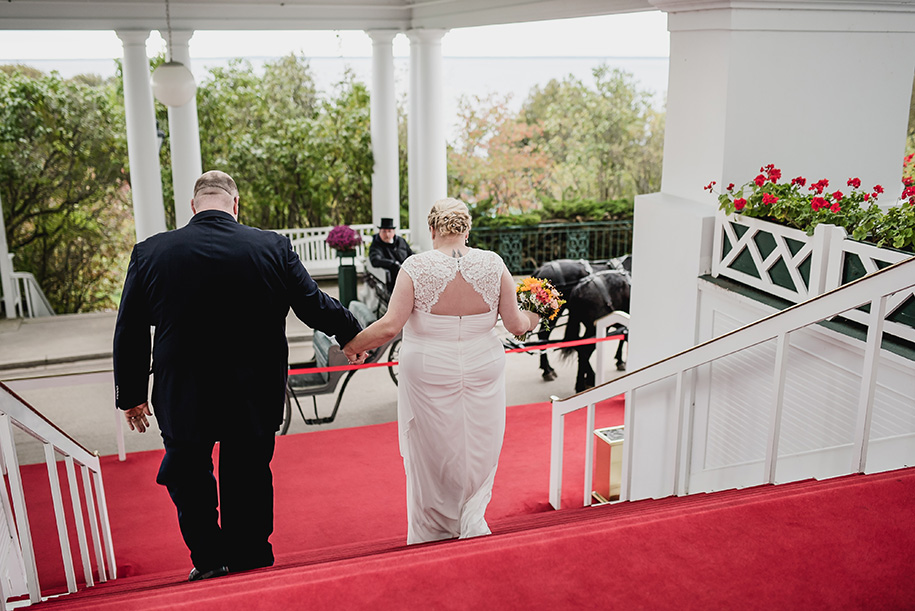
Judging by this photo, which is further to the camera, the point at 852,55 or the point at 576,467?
the point at 576,467

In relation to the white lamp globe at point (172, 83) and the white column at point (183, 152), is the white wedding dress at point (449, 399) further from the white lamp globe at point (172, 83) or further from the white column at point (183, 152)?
the white column at point (183, 152)

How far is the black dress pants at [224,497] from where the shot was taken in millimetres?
3418

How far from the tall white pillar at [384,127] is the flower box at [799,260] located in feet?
28.0

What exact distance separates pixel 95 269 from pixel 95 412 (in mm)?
9077

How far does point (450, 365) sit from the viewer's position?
13.4 feet

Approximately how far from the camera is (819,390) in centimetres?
419

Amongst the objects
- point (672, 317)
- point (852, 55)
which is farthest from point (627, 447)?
point (852, 55)

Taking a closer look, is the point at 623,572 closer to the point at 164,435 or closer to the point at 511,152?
the point at 164,435

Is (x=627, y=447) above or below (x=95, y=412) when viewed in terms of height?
above

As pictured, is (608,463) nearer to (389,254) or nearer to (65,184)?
(389,254)

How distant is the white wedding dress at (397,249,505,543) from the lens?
4016 mm

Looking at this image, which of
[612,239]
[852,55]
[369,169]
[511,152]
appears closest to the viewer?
[852,55]

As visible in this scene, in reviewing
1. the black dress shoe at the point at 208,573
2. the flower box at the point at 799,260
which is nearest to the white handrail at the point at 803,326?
the flower box at the point at 799,260

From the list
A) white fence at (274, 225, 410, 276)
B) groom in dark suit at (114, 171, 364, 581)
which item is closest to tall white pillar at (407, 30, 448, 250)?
white fence at (274, 225, 410, 276)
